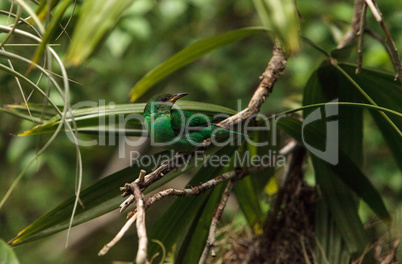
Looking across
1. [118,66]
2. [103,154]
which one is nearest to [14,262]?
[118,66]

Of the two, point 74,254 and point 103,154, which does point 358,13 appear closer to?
point 103,154

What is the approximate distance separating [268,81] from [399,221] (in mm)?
1379

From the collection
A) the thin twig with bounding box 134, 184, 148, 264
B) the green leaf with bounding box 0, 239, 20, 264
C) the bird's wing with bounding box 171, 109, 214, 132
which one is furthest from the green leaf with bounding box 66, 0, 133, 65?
the bird's wing with bounding box 171, 109, 214, 132

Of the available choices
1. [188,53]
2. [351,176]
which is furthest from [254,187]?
[188,53]

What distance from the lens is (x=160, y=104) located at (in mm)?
3396

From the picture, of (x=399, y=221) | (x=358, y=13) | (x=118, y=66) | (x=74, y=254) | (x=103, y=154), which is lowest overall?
(x=399, y=221)

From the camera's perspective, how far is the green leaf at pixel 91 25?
3.67ft

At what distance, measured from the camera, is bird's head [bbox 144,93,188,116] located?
3.24 meters

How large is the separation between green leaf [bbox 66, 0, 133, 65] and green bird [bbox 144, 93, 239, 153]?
5.75ft

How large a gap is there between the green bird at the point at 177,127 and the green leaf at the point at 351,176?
0.49 m

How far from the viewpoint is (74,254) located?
7367 mm

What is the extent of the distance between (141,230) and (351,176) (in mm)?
1849

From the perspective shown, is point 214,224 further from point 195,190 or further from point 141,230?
point 141,230

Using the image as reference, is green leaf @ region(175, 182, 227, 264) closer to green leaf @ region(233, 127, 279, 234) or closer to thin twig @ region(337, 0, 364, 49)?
green leaf @ region(233, 127, 279, 234)
